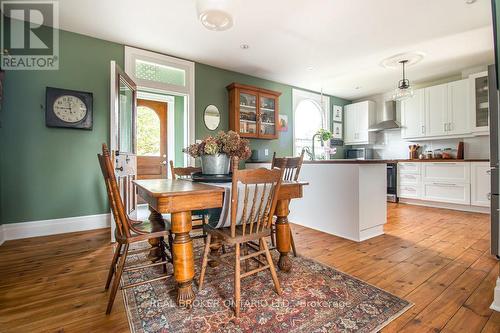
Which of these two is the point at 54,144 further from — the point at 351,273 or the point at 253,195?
the point at 351,273

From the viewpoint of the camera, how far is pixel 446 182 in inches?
172

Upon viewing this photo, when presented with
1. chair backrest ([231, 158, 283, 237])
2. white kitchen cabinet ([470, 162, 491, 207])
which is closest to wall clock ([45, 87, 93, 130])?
chair backrest ([231, 158, 283, 237])

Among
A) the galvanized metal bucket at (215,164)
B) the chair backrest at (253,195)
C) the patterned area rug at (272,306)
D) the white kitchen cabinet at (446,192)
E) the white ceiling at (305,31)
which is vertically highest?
the white ceiling at (305,31)

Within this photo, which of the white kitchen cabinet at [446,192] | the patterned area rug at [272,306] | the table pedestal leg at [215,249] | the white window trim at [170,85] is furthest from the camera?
the white kitchen cabinet at [446,192]

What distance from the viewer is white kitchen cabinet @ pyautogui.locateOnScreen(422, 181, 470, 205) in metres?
4.14

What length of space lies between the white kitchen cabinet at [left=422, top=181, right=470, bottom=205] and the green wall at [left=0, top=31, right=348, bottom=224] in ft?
19.0

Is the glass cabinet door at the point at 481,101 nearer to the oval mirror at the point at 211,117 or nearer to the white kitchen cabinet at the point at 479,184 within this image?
the white kitchen cabinet at the point at 479,184

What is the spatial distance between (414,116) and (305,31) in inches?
141

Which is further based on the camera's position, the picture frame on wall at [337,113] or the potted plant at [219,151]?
the picture frame on wall at [337,113]

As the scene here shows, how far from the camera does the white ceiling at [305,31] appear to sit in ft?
8.41

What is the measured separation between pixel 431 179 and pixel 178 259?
5.13 meters

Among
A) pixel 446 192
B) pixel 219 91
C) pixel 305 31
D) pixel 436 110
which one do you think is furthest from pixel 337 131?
pixel 305 31

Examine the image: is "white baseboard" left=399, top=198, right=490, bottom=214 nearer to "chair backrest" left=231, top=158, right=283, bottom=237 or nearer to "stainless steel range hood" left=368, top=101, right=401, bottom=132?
"stainless steel range hood" left=368, top=101, right=401, bottom=132

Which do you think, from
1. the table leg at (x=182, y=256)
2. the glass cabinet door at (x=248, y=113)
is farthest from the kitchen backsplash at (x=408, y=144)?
the table leg at (x=182, y=256)
